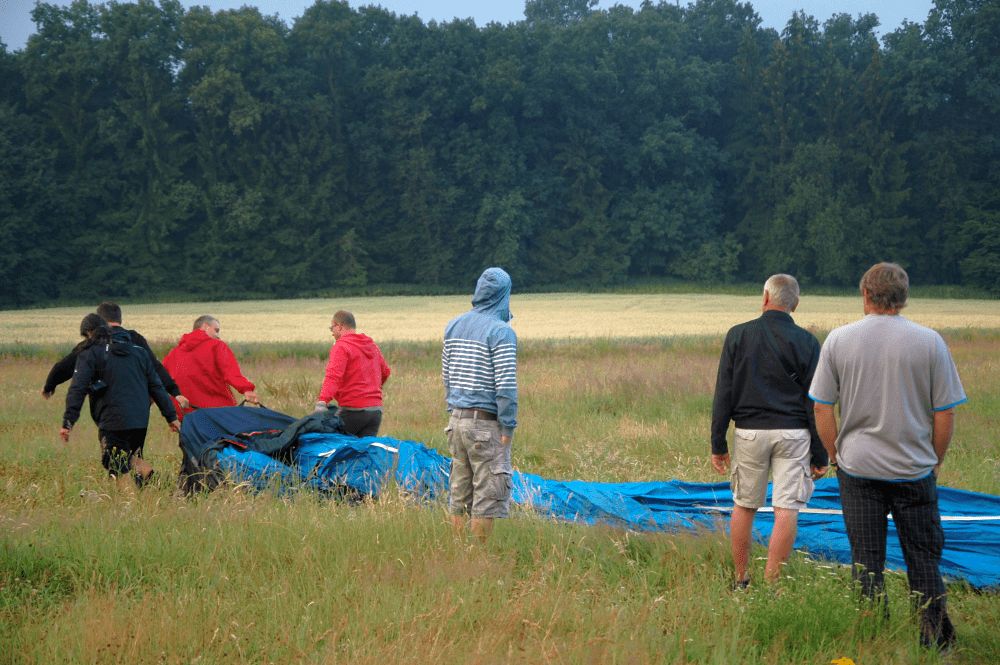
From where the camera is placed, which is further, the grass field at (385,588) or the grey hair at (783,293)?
the grey hair at (783,293)

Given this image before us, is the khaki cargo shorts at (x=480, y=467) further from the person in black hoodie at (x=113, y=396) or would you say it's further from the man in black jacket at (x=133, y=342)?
the man in black jacket at (x=133, y=342)

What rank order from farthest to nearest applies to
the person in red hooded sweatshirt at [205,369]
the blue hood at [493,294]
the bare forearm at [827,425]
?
the person in red hooded sweatshirt at [205,369] → the blue hood at [493,294] → the bare forearm at [827,425]

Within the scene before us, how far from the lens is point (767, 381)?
17.4 ft

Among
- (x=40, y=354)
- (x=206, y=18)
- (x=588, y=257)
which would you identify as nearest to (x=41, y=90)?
(x=206, y=18)

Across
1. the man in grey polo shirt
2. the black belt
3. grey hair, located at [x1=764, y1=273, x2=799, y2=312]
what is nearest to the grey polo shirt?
the man in grey polo shirt

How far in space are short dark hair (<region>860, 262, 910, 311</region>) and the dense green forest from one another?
47.2m

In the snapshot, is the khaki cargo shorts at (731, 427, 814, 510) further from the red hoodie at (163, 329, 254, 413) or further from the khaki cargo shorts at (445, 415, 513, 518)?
the red hoodie at (163, 329, 254, 413)

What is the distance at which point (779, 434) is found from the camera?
5.25 meters

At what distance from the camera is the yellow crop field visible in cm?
2708

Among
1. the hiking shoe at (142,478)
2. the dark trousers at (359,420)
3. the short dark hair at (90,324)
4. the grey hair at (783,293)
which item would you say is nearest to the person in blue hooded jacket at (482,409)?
the grey hair at (783,293)

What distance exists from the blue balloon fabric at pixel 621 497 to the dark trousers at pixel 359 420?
2.09 feet

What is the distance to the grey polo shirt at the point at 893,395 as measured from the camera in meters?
4.44

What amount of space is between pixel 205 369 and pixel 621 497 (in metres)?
3.95

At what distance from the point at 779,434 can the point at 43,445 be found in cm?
751
